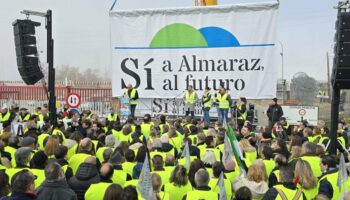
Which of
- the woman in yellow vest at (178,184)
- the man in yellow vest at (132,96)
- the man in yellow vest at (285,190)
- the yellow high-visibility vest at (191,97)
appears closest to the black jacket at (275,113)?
the yellow high-visibility vest at (191,97)

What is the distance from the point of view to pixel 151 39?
19.7 metres

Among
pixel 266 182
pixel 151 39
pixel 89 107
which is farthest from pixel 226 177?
pixel 89 107

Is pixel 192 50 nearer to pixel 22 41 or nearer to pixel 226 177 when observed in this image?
pixel 22 41

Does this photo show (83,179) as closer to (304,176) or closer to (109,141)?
(109,141)

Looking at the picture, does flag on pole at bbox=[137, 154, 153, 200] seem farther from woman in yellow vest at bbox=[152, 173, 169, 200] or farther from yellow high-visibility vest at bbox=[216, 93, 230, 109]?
yellow high-visibility vest at bbox=[216, 93, 230, 109]

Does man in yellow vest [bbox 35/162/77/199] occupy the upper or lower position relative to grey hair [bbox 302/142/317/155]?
lower

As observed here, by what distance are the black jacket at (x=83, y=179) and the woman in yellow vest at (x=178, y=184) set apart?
93 cm

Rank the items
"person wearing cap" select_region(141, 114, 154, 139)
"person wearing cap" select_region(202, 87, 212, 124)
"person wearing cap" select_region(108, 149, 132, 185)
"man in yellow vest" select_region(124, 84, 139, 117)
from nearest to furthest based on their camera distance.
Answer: "person wearing cap" select_region(108, 149, 132, 185) < "person wearing cap" select_region(141, 114, 154, 139) < "man in yellow vest" select_region(124, 84, 139, 117) < "person wearing cap" select_region(202, 87, 212, 124)

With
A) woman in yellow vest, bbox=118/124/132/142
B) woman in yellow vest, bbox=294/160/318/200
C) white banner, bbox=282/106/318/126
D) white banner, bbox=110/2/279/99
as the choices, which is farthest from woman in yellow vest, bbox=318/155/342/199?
white banner, bbox=282/106/318/126

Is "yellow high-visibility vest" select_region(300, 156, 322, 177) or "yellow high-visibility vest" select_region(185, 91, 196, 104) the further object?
"yellow high-visibility vest" select_region(185, 91, 196, 104)

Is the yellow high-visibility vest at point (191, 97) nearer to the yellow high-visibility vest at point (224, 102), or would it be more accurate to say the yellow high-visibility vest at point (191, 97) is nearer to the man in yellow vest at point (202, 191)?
the yellow high-visibility vest at point (224, 102)

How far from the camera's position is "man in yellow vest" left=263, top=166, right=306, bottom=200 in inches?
180

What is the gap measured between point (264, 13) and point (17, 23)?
1035 cm

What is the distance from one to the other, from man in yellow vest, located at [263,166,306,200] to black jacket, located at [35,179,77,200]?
2.18 meters
